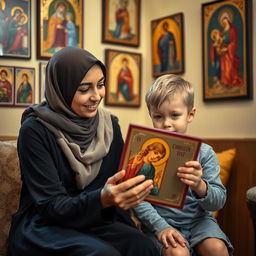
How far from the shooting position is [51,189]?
2062mm

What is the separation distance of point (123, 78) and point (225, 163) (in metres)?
1.42

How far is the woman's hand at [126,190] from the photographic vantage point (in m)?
1.84

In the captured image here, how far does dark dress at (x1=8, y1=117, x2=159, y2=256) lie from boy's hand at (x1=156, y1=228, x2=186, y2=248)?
63 mm

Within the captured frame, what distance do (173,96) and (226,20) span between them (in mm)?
1667

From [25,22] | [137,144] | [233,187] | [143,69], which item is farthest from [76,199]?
[143,69]

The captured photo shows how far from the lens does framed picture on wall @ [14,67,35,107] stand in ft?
12.2

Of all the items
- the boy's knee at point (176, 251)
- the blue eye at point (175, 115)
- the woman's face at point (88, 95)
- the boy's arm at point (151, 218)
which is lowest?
the boy's knee at point (176, 251)

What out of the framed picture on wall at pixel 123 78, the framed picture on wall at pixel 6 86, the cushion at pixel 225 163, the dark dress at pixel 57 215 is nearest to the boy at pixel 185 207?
the dark dress at pixel 57 215

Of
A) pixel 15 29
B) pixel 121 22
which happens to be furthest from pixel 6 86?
pixel 121 22

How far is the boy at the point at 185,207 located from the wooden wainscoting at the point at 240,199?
3.97ft

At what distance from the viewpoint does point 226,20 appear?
12.1 feet

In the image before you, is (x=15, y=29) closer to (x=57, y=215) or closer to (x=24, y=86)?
(x=24, y=86)

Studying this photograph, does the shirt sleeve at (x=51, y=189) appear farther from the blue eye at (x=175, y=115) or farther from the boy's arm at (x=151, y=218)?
the blue eye at (x=175, y=115)

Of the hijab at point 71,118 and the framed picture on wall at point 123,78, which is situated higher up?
the framed picture on wall at point 123,78
